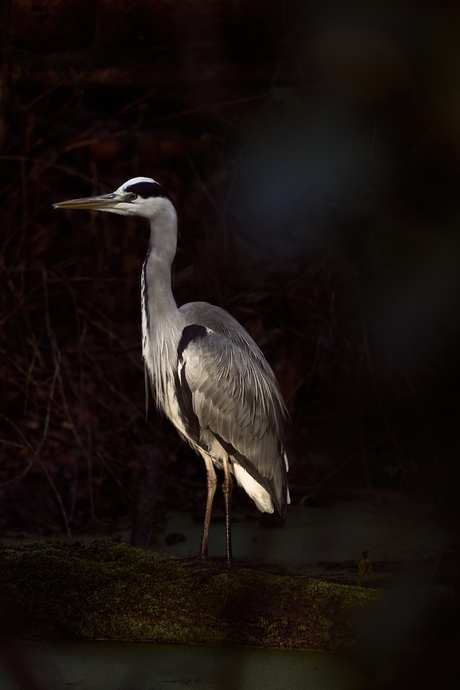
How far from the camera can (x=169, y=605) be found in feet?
8.72

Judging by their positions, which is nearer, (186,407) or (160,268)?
(186,407)

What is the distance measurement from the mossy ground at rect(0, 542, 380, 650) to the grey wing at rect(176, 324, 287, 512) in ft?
2.34

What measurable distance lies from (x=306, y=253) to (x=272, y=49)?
1.00 m

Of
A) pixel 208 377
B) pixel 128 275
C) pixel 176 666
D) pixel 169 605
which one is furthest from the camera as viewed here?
pixel 128 275

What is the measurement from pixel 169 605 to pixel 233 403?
98 centimetres

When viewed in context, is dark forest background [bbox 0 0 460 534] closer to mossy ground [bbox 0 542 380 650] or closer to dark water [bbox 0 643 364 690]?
mossy ground [bbox 0 542 380 650]

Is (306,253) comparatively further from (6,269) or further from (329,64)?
(329,64)

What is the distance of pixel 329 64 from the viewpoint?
67cm

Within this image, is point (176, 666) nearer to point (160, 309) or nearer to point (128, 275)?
point (160, 309)

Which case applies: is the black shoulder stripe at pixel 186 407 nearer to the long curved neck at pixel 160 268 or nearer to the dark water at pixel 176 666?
the long curved neck at pixel 160 268

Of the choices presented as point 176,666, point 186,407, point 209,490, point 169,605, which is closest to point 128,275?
point 186,407

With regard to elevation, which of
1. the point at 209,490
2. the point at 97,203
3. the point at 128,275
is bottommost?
the point at 209,490

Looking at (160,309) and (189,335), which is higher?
(160,309)

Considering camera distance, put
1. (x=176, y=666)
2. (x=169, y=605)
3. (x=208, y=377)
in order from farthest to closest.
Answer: (x=208, y=377) → (x=169, y=605) → (x=176, y=666)
